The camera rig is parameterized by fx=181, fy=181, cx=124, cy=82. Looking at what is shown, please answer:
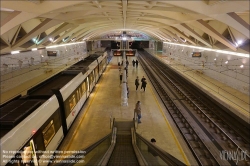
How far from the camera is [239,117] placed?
34.0 feet

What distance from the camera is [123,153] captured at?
6574 mm

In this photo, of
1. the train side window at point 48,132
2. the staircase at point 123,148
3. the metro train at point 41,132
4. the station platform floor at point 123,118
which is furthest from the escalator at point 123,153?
the train side window at point 48,132

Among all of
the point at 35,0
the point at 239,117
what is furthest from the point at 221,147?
the point at 35,0

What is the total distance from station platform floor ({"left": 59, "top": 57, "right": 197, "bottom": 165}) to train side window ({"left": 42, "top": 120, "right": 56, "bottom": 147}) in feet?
4.35

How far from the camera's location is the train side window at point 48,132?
19.7ft

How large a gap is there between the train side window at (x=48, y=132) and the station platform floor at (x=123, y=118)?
1327 mm

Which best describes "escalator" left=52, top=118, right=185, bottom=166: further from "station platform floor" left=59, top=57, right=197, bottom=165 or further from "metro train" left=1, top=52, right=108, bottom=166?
"metro train" left=1, top=52, right=108, bottom=166

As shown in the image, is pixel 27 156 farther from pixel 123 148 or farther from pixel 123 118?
pixel 123 118

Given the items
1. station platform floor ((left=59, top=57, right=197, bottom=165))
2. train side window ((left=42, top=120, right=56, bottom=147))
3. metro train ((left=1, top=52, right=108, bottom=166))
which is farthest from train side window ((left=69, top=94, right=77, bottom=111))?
train side window ((left=42, top=120, right=56, bottom=147))

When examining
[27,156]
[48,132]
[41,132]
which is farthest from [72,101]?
[27,156]

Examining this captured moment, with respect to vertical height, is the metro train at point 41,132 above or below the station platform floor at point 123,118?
above

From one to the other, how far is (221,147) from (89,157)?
6022 mm

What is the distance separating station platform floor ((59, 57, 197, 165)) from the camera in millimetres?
7755

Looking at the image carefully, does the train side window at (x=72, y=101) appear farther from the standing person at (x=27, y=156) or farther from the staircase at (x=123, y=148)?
the standing person at (x=27, y=156)
